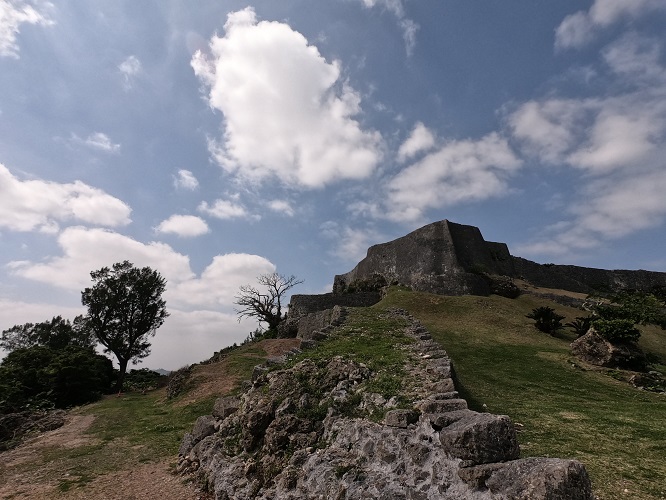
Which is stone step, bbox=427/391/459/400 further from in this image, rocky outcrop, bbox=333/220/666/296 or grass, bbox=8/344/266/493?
rocky outcrop, bbox=333/220/666/296

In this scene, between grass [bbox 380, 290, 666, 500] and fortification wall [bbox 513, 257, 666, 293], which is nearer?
grass [bbox 380, 290, 666, 500]

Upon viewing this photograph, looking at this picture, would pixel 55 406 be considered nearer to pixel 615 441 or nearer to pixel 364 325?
pixel 364 325

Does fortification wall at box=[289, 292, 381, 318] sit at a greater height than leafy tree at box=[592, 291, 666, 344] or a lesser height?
greater

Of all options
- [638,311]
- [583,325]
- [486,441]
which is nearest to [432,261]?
[583,325]

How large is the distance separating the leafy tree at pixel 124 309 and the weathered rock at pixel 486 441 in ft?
116

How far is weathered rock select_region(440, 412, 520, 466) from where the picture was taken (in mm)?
4723

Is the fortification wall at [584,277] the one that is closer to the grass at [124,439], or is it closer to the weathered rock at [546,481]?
the grass at [124,439]

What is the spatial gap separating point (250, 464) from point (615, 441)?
7400 mm

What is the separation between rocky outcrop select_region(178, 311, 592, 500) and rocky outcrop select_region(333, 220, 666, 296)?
24.2 metres

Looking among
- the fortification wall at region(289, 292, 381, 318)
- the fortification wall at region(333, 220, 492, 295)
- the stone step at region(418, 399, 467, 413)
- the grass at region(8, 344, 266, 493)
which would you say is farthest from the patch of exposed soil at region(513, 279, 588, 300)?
the stone step at region(418, 399, 467, 413)

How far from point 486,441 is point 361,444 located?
2.59m

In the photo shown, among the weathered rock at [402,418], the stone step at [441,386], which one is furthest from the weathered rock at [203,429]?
the stone step at [441,386]

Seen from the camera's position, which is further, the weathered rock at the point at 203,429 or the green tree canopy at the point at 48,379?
the green tree canopy at the point at 48,379

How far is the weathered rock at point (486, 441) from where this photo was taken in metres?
4.72
